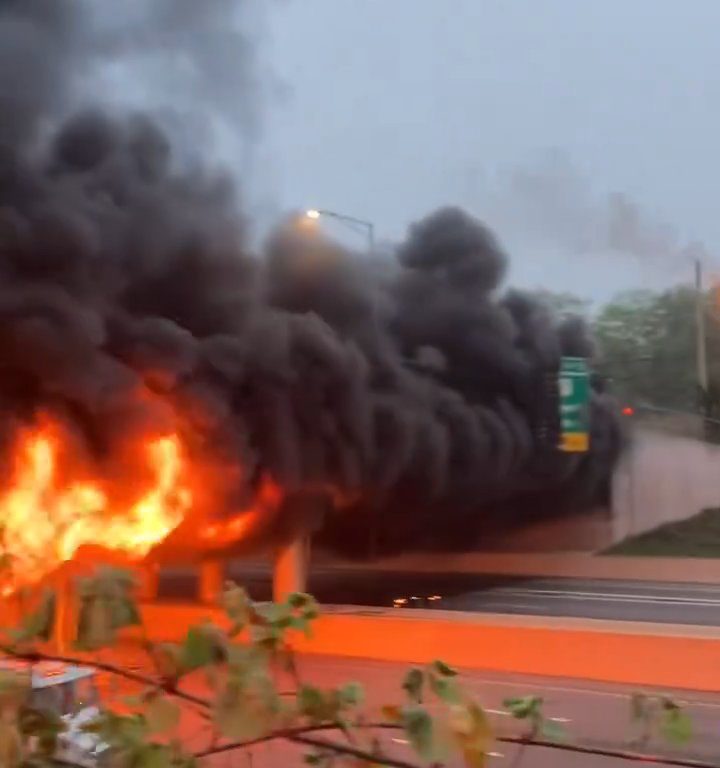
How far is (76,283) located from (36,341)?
4.43 ft

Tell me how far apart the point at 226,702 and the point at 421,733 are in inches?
10.2

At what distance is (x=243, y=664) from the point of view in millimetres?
1712

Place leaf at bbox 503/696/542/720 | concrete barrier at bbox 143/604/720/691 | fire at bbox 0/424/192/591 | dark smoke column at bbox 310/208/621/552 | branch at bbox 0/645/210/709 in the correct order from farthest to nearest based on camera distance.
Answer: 1. dark smoke column at bbox 310/208/621/552
2. fire at bbox 0/424/192/591
3. concrete barrier at bbox 143/604/720/691
4. leaf at bbox 503/696/542/720
5. branch at bbox 0/645/210/709

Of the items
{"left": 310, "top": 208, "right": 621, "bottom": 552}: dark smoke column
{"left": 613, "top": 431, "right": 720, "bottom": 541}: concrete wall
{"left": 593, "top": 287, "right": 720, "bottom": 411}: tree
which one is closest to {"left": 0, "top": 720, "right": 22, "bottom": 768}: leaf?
{"left": 310, "top": 208, "right": 621, "bottom": 552}: dark smoke column

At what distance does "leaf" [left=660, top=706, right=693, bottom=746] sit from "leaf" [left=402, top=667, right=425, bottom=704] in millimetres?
498

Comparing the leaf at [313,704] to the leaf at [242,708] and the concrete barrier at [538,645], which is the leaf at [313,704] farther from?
the concrete barrier at [538,645]

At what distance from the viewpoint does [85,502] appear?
20.8 meters

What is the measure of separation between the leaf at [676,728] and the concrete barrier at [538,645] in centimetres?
978

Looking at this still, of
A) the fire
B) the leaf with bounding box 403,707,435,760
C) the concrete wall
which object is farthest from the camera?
the concrete wall

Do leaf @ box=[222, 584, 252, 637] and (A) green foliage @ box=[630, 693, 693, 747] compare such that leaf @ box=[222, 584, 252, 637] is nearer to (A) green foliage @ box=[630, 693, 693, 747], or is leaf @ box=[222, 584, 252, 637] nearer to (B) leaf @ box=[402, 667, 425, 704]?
(B) leaf @ box=[402, 667, 425, 704]

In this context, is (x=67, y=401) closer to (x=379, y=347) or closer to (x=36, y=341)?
(x=36, y=341)

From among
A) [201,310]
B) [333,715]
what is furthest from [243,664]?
[201,310]

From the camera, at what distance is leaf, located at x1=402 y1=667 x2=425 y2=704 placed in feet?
6.21

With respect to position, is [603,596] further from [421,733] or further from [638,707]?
[421,733]
